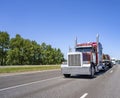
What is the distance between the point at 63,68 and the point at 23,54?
64.1 meters

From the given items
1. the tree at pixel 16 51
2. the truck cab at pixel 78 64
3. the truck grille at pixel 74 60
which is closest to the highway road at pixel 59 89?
the truck cab at pixel 78 64

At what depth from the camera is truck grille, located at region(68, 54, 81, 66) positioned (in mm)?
20169

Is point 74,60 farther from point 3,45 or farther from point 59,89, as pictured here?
point 3,45

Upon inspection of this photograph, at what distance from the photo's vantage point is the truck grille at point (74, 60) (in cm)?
2017

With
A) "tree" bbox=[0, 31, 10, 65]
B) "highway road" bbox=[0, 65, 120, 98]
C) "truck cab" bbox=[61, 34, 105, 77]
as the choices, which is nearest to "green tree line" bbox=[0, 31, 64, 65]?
"tree" bbox=[0, 31, 10, 65]

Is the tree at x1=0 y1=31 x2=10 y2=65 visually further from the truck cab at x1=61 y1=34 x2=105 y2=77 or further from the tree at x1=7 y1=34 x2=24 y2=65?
the truck cab at x1=61 y1=34 x2=105 y2=77

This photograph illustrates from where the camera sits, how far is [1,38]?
77.8 m

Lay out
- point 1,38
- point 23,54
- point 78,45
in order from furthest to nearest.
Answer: point 23,54
point 1,38
point 78,45

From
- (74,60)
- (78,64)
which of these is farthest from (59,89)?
(74,60)

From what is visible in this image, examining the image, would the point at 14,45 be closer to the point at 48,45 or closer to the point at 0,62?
the point at 0,62

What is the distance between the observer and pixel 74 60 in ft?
66.9

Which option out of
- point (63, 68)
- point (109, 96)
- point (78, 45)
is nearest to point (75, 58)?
point (63, 68)

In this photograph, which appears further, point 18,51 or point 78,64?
point 18,51

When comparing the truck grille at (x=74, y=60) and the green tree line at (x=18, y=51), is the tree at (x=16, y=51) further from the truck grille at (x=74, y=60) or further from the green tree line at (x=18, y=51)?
the truck grille at (x=74, y=60)
